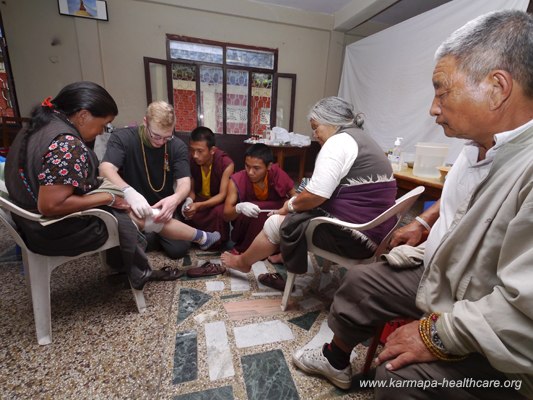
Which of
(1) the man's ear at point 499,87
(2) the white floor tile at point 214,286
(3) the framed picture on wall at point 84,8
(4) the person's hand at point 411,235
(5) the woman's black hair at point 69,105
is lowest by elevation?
(2) the white floor tile at point 214,286

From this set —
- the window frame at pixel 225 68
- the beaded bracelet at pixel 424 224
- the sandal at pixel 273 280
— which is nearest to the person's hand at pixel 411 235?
the beaded bracelet at pixel 424 224

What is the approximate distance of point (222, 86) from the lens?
399 centimetres

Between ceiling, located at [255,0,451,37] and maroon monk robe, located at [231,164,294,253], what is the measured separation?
2.95m

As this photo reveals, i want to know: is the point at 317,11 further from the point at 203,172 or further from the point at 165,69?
the point at 203,172

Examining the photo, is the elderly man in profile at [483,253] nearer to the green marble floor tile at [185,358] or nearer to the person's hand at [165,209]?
the green marble floor tile at [185,358]

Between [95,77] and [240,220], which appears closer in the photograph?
[240,220]

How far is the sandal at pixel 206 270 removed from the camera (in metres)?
Result: 1.64

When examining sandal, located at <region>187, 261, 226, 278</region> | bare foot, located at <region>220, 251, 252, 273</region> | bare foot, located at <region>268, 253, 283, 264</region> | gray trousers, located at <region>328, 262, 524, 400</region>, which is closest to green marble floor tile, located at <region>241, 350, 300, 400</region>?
gray trousers, located at <region>328, 262, 524, 400</region>

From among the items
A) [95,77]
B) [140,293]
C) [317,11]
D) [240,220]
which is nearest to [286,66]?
[317,11]

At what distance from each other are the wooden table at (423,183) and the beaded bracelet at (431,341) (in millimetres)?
1255

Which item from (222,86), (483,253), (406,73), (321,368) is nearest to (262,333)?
(321,368)

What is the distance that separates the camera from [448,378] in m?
0.56

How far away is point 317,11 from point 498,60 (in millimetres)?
4359

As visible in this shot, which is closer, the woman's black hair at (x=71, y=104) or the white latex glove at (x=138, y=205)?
the woman's black hair at (x=71, y=104)
